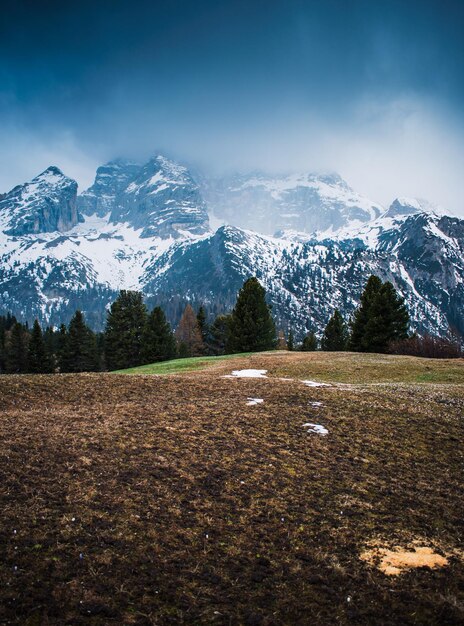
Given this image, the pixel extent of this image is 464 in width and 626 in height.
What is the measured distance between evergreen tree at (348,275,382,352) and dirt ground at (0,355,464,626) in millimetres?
49533

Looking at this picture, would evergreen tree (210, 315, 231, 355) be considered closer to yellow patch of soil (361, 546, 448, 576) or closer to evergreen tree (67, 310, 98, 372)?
evergreen tree (67, 310, 98, 372)

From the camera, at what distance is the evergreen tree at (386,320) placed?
59906 mm

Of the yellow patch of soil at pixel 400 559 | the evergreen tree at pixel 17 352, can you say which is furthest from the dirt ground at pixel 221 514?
the evergreen tree at pixel 17 352

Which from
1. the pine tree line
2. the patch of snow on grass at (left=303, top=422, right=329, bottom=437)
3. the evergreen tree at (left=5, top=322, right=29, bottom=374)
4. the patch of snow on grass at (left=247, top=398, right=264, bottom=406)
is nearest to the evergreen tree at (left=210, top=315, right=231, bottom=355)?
the pine tree line

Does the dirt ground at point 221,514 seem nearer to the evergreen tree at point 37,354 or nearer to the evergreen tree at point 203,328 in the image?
the evergreen tree at point 37,354

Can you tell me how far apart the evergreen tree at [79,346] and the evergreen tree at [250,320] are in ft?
105

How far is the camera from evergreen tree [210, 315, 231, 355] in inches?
3720

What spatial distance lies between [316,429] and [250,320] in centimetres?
5167

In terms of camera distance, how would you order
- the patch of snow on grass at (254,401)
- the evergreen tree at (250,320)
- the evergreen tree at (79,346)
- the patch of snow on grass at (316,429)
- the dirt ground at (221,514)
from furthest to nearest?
the evergreen tree at (79,346), the evergreen tree at (250,320), the patch of snow on grass at (254,401), the patch of snow on grass at (316,429), the dirt ground at (221,514)

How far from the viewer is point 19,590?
6.06 meters

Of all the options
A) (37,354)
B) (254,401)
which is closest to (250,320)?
(37,354)

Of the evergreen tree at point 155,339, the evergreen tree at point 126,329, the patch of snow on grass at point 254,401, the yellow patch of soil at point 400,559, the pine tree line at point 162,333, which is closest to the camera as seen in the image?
the yellow patch of soil at point 400,559

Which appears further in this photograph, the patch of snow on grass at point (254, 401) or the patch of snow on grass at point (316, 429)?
the patch of snow on grass at point (254, 401)

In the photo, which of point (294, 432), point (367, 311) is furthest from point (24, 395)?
point (367, 311)
